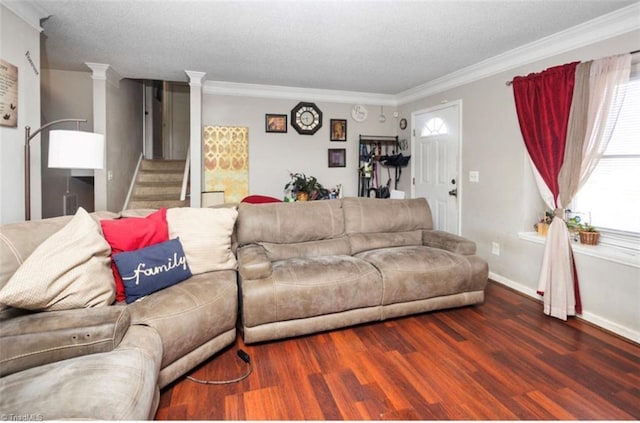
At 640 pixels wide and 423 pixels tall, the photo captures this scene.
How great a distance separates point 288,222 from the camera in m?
2.96

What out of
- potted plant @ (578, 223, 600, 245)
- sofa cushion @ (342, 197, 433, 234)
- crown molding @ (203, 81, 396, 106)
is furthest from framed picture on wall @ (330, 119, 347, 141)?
potted plant @ (578, 223, 600, 245)

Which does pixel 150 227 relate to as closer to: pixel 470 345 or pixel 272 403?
pixel 272 403

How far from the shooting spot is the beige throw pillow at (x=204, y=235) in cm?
230

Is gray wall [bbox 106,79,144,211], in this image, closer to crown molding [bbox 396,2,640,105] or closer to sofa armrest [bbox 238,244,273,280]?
sofa armrest [bbox 238,244,273,280]

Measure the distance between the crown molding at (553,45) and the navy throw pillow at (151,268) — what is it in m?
3.49

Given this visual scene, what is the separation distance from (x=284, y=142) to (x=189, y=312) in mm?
3478

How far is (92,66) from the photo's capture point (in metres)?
3.83

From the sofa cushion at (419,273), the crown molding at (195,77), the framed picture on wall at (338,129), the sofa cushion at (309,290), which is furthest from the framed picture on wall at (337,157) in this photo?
the sofa cushion at (309,290)

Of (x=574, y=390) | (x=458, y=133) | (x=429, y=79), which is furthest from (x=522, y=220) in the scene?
(x=429, y=79)

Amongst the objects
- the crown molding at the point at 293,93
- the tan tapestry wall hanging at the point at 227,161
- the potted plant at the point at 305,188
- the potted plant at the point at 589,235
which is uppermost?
the crown molding at the point at 293,93

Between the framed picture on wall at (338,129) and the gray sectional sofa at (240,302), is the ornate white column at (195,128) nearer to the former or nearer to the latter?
the gray sectional sofa at (240,302)

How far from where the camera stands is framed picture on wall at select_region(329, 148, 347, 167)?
5.17 metres

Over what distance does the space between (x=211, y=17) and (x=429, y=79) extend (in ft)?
9.36

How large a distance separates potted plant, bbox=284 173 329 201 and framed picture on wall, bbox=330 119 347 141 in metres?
0.78
